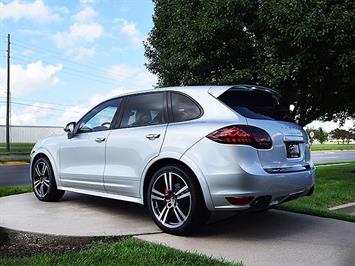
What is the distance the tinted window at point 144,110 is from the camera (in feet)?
18.2

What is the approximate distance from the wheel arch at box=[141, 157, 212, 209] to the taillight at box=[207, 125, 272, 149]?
0.41 meters

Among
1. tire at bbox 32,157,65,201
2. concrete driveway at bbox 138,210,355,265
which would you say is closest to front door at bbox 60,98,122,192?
tire at bbox 32,157,65,201

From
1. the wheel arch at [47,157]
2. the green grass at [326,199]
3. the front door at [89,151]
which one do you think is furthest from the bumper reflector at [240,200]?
the wheel arch at [47,157]

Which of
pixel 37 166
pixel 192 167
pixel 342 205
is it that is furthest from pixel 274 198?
pixel 342 205

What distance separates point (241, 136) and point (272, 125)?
54 cm

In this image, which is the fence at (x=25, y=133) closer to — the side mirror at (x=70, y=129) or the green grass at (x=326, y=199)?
the green grass at (x=326, y=199)

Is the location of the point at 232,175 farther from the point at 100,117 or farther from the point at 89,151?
the point at 100,117

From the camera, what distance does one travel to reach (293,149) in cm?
527

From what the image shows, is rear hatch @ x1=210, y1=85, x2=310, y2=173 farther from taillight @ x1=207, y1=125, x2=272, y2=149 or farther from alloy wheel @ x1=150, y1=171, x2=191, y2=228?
alloy wheel @ x1=150, y1=171, x2=191, y2=228

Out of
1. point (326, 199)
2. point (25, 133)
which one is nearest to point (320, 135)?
point (25, 133)

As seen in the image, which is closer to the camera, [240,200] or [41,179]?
[240,200]

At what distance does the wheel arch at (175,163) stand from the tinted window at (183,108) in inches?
19.3

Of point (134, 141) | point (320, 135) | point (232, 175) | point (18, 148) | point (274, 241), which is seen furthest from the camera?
point (320, 135)

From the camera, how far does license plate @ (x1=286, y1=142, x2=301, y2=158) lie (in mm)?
5164
